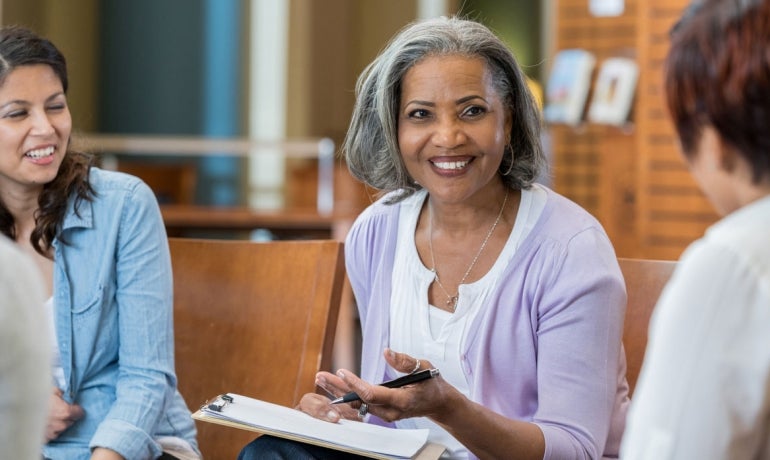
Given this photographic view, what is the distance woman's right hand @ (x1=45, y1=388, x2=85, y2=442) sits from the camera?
2.04m

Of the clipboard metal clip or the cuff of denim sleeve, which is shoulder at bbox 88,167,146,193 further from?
the clipboard metal clip

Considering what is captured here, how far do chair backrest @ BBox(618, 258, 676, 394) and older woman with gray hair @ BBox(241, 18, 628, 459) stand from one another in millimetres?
149

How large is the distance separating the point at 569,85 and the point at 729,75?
18.7 ft

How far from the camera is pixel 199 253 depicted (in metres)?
2.45

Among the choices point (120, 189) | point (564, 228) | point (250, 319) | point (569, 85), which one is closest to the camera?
point (564, 228)

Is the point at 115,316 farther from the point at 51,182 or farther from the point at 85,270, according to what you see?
the point at 51,182

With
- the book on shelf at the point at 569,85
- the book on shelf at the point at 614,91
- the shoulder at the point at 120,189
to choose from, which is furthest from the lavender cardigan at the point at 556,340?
the book on shelf at the point at 569,85

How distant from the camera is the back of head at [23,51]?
6.85 ft

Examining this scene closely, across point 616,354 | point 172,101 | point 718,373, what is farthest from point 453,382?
point 172,101

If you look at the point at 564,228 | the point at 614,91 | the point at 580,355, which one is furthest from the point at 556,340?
the point at 614,91

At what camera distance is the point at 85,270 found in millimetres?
2139

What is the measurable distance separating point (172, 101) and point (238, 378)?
7.43 m

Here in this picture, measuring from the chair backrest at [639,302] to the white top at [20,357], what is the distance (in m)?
1.40

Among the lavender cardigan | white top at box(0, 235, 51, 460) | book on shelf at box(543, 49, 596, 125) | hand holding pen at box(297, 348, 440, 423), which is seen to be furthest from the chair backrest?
book on shelf at box(543, 49, 596, 125)
